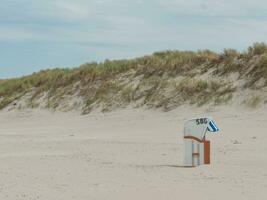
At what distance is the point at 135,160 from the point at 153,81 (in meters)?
14.2

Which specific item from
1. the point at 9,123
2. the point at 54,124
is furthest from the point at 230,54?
the point at 9,123

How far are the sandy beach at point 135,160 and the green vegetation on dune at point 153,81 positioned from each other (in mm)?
1292

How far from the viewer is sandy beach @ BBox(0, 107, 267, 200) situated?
1025 cm

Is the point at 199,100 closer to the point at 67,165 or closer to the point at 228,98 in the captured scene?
the point at 228,98

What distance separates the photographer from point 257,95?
22.3m

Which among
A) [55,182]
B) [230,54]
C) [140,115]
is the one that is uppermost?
[230,54]

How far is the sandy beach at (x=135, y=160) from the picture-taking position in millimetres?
10250

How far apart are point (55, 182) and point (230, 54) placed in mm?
16469

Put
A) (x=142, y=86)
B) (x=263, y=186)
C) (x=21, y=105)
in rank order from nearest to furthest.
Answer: (x=263, y=186), (x=142, y=86), (x=21, y=105)

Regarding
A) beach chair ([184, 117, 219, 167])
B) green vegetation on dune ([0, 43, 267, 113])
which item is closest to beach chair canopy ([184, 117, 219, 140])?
beach chair ([184, 117, 219, 167])

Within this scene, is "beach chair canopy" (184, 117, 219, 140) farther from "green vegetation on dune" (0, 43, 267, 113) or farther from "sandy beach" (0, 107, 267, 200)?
"green vegetation on dune" (0, 43, 267, 113)

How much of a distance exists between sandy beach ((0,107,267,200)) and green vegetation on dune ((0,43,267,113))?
1292 millimetres

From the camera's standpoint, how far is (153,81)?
28.2 m

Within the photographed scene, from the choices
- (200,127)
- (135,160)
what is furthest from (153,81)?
(200,127)
